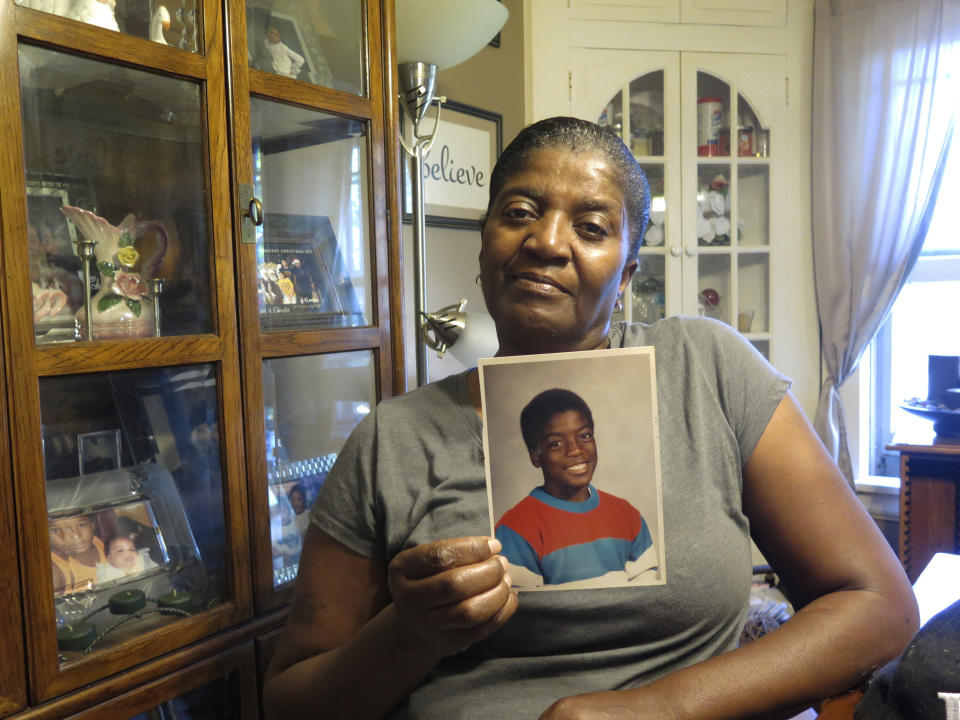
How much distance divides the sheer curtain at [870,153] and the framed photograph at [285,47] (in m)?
2.16

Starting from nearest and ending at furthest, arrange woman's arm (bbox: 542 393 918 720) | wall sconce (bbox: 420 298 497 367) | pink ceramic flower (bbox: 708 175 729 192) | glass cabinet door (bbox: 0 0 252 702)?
1. woman's arm (bbox: 542 393 918 720)
2. glass cabinet door (bbox: 0 0 252 702)
3. wall sconce (bbox: 420 298 497 367)
4. pink ceramic flower (bbox: 708 175 729 192)

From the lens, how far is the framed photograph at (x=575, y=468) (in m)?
0.75

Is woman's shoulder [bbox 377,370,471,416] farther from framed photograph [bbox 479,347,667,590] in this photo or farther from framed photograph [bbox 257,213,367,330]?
framed photograph [bbox 257,213,367,330]

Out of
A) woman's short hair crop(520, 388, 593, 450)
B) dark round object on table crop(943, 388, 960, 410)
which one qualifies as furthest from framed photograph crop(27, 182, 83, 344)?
dark round object on table crop(943, 388, 960, 410)

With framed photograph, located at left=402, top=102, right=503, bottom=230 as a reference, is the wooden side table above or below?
below

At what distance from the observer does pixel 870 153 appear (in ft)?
9.12

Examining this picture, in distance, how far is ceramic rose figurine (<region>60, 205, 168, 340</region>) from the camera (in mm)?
1058

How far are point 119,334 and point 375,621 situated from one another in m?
0.57

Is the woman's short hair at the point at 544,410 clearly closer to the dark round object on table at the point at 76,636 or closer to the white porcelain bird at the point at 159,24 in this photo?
the dark round object on table at the point at 76,636

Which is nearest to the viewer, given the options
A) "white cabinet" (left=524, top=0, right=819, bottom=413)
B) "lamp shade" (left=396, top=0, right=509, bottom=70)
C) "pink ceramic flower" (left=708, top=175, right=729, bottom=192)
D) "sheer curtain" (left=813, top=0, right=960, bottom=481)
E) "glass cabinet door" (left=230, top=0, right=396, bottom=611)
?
"glass cabinet door" (left=230, top=0, right=396, bottom=611)

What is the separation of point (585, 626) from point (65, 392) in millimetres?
726

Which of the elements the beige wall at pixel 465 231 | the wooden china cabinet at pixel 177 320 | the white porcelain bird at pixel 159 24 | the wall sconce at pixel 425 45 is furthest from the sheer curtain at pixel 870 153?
the white porcelain bird at pixel 159 24

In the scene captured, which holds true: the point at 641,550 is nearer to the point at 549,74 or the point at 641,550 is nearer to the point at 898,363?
the point at 549,74

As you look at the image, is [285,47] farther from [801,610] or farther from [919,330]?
[919,330]
